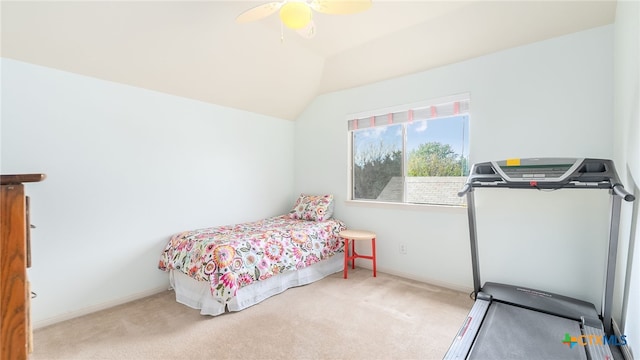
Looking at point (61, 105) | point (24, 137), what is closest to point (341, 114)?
point (61, 105)

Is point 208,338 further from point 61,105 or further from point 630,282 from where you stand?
point 630,282

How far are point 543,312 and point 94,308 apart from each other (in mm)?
3828

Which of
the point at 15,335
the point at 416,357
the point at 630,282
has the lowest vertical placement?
the point at 416,357

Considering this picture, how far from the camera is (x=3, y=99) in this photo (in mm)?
2219

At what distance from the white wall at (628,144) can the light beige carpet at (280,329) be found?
3.40 feet

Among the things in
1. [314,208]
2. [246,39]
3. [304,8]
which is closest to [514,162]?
[304,8]

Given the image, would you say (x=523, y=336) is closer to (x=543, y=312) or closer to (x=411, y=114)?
(x=543, y=312)

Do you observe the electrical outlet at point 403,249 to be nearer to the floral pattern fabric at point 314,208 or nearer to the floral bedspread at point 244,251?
the floral bedspread at point 244,251

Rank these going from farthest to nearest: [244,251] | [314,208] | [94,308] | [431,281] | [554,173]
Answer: [314,208] → [431,281] → [244,251] → [94,308] → [554,173]

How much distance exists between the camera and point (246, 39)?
116 inches

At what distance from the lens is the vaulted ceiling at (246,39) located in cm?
224

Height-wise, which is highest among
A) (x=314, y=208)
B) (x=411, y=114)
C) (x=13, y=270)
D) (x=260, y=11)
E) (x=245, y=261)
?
(x=260, y=11)

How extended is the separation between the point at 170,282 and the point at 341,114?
2986 mm

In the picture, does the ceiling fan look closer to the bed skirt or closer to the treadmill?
the treadmill
